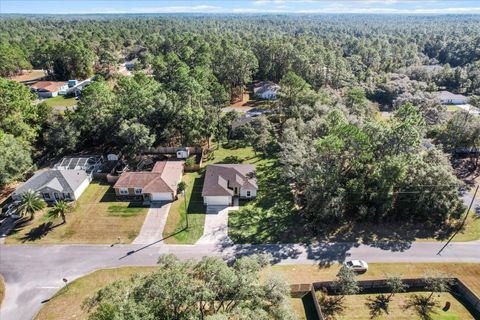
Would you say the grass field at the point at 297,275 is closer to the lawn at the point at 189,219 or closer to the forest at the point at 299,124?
the lawn at the point at 189,219

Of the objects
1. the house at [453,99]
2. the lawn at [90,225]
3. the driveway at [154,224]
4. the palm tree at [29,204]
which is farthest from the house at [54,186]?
the house at [453,99]

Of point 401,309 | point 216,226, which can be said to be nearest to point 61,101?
point 216,226

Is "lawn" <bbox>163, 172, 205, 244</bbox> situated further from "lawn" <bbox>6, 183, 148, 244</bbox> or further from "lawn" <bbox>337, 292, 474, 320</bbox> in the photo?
"lawn" <bbox>337, 292, 474, 320</bbox>

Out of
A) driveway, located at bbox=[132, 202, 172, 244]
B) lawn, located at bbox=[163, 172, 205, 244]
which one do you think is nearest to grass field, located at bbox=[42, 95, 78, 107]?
lawn, located at bbox=[163, 172, 205, 244]

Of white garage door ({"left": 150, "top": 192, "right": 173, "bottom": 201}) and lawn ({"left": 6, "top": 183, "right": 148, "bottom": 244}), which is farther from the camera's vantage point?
white garage door ({"left": 150, "top": 192, "right": 173, "bottom": 201})

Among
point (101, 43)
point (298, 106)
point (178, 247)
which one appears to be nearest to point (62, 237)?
point (178, 247)

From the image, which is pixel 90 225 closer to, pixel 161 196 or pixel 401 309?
pixel 161 196

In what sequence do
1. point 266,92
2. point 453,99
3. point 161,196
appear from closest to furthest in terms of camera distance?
1. point 161,196
2. point 266,92
3. point 453,99
